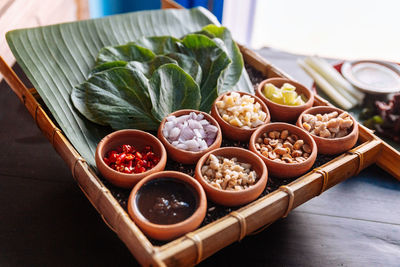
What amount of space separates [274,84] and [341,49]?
8.56 feet

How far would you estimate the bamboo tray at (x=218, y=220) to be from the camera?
1.27 metres

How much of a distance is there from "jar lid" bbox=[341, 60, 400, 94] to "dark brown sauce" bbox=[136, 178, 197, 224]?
136cm

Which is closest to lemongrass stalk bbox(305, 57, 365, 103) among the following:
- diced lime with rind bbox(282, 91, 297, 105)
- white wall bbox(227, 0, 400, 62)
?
diced lime with rind bbox(282, 91, 297, 105)

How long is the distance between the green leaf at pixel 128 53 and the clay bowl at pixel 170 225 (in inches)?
32.1

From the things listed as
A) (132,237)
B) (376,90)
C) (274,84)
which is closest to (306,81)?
(376,90)

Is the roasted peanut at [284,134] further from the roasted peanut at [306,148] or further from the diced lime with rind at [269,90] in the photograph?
the diced lime with rind at [269,90]

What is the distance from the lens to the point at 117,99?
1.85 m

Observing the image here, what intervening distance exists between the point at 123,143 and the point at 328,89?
127 centimetres

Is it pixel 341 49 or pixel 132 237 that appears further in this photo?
pixel 341 49

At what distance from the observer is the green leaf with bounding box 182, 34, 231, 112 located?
1977mm

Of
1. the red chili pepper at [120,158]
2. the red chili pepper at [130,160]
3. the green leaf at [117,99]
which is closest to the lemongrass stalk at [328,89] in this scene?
the green leaf at [117,99]

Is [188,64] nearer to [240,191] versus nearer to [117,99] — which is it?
[117,99]

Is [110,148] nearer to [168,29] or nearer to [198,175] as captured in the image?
[198,175]

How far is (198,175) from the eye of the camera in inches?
58.8
